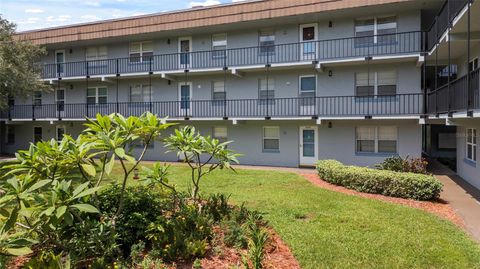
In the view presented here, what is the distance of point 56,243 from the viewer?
477 cm

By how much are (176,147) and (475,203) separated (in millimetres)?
9012

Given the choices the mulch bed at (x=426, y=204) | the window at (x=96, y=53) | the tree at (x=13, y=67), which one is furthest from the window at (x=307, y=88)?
the tree at (x=13, y=67)

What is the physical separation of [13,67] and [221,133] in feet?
36.3

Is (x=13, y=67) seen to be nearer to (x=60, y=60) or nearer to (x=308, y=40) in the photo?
(x=60, y=60)

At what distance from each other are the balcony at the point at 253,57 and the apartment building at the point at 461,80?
173 centimetres

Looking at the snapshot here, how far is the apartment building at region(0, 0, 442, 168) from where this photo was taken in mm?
17234

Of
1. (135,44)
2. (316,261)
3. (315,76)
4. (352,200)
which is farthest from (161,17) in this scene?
(316,261)

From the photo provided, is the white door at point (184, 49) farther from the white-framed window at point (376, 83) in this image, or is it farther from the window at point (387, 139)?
the window at point (387, 139)

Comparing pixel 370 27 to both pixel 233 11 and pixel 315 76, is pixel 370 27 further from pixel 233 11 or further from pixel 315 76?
pixel 233 11

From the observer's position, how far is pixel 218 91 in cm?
2131

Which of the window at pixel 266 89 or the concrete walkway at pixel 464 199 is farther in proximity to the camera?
the window at pixel 266 89

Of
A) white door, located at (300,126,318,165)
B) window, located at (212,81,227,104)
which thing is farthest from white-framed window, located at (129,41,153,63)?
white door, located at (300,126,318,165)

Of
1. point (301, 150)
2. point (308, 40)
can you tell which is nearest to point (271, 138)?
point (301, 150)

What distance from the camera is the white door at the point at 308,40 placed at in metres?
18.8
